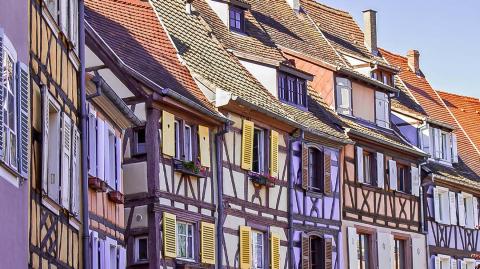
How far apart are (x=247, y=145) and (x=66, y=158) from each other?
44.3 feet

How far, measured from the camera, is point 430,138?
45.2 m

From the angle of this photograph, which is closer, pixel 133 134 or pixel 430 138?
pixel 133 134

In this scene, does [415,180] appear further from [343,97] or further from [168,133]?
[168,133]

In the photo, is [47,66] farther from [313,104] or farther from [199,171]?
[313,104]

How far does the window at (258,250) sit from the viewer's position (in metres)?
33.8

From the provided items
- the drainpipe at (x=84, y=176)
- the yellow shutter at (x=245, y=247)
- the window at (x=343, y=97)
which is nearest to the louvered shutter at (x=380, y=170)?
the window at (x=343, y=97)

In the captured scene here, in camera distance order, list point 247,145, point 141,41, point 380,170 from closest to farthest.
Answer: point 141,41 < point 247,145 < point 380,170

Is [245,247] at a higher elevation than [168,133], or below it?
below

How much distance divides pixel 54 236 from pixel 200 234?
38.7 ft

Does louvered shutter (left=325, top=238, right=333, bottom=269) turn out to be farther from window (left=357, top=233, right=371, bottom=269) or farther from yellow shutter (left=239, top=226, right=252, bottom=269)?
yellow shutter (left=239, top=226, right=252, bottom=269)

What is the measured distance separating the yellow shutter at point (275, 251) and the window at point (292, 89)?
406 cm

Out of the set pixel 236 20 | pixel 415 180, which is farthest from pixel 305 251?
pixel 415 180

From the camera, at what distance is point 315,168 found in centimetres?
3741

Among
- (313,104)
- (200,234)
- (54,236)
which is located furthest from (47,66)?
(313,104)
